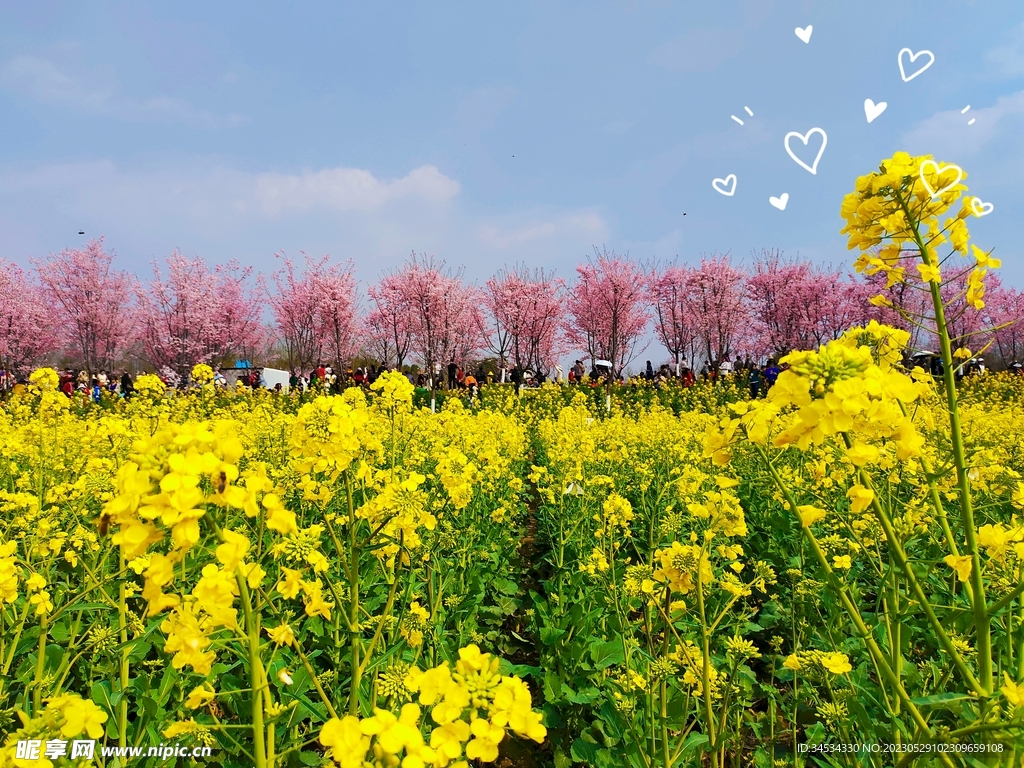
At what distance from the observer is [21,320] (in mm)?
24297

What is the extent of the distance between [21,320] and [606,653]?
31072 millimetres

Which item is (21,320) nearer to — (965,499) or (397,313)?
(397,313)

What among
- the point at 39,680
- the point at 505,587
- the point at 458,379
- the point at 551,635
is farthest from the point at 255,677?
the point at 458,379

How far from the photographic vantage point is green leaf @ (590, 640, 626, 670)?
250 cm

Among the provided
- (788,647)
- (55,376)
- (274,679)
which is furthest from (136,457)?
(55,376)

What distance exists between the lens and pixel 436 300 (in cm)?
2105

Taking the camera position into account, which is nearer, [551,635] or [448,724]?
[448,724]

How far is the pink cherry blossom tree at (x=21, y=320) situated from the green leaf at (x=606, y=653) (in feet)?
99.7

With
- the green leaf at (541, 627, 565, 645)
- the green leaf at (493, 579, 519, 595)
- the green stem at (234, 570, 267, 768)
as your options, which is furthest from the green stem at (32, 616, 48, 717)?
the green leaf at (493, 579, 519, 595)

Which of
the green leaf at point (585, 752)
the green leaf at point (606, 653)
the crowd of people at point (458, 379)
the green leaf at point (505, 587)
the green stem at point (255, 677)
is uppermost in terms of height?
the crowd of people at point (458, 379)

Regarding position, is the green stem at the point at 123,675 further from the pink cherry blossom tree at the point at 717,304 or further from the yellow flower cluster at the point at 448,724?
the pink cherry blossom tree at the point at 717,304

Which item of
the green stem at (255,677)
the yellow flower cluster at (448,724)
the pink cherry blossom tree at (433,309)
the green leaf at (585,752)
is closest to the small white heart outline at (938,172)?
the yellow flower cluster at (448,724)

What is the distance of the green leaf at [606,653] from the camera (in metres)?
2.50

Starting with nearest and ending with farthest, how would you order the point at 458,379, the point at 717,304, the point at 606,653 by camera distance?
the point at 606,653
the point at 458,379
the point at 717,304
